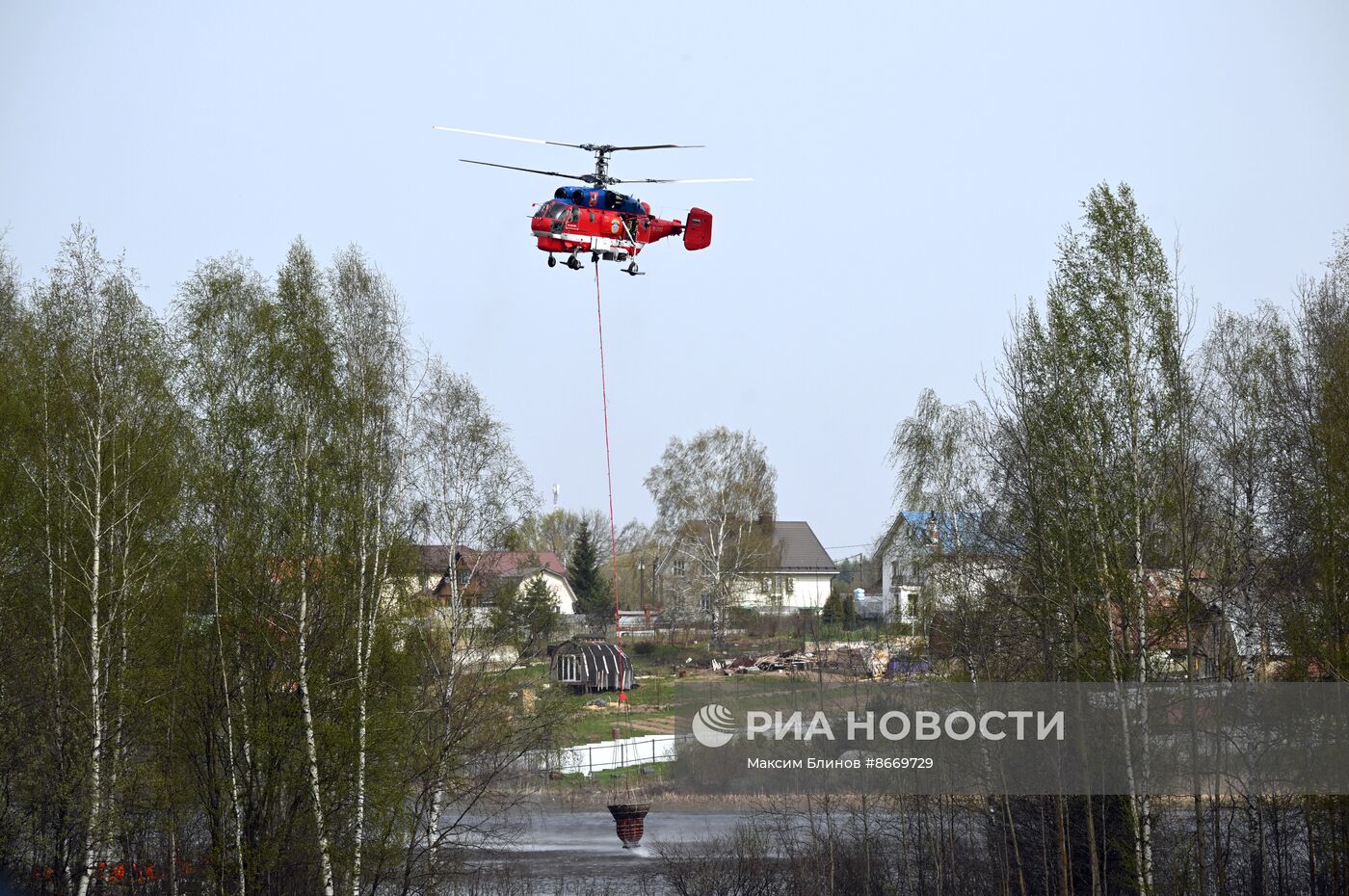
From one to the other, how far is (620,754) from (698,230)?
1949 centimetres

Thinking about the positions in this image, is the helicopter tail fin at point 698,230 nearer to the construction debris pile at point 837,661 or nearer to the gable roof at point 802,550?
the construction debris pile at point 837,661

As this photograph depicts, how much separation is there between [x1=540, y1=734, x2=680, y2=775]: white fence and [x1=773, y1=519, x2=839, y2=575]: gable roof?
33715mm

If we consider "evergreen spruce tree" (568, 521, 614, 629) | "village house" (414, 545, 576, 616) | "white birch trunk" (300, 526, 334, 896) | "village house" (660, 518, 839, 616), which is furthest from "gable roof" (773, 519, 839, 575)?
"white birch trunk" (300, 526, 334, 896)

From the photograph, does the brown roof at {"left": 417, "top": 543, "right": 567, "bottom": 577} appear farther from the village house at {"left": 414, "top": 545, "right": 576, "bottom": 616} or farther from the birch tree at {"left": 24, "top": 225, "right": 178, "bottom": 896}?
the birch tree at {"left": 24, "top": 225, "right": 178, "bottom": 896}

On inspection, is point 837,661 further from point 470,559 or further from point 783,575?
point 783,575

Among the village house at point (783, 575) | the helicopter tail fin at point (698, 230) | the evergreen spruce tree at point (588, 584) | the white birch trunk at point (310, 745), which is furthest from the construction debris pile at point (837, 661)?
the evergreen spruce tree at point (588, 584)

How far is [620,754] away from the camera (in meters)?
38.1

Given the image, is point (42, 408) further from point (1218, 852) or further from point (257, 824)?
point (1218, 852)

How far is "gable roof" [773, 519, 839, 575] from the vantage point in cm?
7369

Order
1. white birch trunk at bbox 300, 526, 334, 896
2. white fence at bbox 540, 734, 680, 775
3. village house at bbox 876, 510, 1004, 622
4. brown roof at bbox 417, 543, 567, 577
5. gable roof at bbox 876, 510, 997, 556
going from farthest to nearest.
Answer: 1. white fence at bbox 540, 734, 680, 775
2. gable roof at bbox 876, 510, 997, 556
3. village house at bbox 876, 510, 1004, 622
4. brown roof at bbox 417, 543, 567, 577
5. white birch trunk at bbox 300, 526, 334, 896

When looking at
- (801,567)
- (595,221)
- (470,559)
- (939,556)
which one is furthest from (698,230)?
(801,567)

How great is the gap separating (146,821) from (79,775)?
2.80 m

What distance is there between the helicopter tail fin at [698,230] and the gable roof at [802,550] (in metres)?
48.2

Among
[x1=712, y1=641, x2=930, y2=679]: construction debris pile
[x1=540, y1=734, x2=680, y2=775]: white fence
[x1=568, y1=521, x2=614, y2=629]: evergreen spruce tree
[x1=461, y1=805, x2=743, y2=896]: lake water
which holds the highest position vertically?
[x1=568, y1=521, x2=614, y2=629]: evergreen spruce tree
